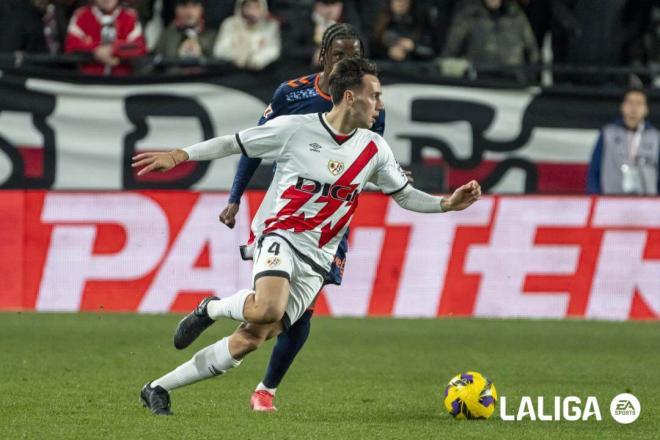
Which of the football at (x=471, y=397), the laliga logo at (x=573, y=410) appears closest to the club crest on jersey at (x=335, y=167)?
the football at (x=471, y=397)

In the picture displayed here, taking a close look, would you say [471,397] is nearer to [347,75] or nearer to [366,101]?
[366,101]

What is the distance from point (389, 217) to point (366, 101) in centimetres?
619

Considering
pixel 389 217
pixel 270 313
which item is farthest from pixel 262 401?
pixel 389 217

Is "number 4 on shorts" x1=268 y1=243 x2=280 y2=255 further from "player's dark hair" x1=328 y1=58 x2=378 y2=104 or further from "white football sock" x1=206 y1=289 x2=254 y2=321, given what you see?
"player's dark hair" x1=328 y1=58 x2=378 y2=104

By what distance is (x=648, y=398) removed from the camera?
930cm

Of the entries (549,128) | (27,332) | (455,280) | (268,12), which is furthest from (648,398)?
(268,12)

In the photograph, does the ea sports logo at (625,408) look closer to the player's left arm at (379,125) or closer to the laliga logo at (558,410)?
the laliga logo at (558,410)

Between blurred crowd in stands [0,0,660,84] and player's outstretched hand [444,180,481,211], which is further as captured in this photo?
blurred crowd in stands [0,0,660,84]

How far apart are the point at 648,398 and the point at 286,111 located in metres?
2.89

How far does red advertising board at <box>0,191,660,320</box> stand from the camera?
14.1 metres

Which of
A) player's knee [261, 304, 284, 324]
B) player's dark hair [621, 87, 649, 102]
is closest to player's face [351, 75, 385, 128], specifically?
player's knee [261, 304, 284, 324]

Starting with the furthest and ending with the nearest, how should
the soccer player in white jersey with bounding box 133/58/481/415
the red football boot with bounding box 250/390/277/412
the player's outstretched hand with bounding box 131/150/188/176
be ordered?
1. the red football boot with bounding box 250/390/277/412
2. the soccer player in white jersey with bounding box 133/58/481/415
3. the player's outstretched hand with bounding box 131/150/188/176

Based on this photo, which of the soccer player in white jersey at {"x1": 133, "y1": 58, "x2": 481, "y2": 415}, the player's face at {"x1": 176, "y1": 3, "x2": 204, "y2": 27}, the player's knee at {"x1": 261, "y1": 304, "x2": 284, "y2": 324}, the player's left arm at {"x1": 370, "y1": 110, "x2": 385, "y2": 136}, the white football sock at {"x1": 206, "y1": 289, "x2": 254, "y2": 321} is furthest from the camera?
the player's face at {"x1": 176, "y1": 3, "x2": 204, "y2": 27}

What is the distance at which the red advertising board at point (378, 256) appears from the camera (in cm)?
1411
